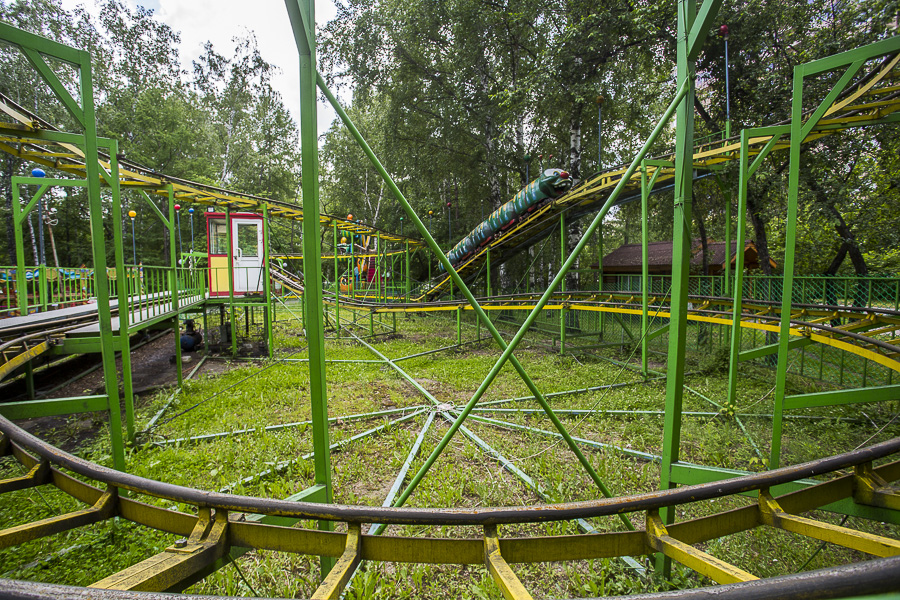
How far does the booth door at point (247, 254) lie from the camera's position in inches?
448

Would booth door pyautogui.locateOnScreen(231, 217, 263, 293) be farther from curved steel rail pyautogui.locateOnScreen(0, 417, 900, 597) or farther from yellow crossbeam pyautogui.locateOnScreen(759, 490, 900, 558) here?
yellow crossbeam pyautogui.locateOnScreen(759, 490, 900, 558)

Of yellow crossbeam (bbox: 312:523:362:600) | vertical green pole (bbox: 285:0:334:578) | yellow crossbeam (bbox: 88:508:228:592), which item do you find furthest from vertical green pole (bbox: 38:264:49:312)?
yellow crossbeam (bbox: 312:523:362:600)

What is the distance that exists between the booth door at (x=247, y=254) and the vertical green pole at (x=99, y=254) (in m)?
8.77

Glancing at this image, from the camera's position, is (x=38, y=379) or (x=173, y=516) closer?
(x=173, y=516)

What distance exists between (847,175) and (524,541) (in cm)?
1264

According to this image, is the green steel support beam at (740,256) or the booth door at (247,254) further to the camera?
the booth door at (247,254)

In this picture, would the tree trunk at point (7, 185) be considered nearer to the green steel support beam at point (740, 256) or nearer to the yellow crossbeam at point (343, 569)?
the yellow crossbeam at point (343, 569)

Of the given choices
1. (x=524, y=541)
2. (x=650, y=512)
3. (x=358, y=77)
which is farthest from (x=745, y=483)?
(x=358, y=77)

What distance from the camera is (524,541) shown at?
1.51 metres

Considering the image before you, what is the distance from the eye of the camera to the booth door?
11391 millimetres

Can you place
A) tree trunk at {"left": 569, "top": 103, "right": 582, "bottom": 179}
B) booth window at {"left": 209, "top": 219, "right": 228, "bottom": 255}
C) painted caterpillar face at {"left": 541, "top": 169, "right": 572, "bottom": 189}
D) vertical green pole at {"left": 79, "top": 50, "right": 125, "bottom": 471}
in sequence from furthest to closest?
tree trunk at {"left": 569, "top": 103, "right": 582, "bottom": 179} < booth window at {"left": 209, "top": 219, "right": 228, "bottom": 255} < painted caterpillar face at {"left": 541, "top": 169, "right": 572, "bottom": 189} < vertical green pole at {"left": 79, "top": 50, "right": 125, "bottom": 471}

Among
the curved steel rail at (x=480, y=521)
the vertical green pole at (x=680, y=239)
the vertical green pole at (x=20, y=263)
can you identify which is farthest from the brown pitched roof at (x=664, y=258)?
the vertical green pole at (x=20, y=263)

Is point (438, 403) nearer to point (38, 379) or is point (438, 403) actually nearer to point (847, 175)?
point (38, 379)

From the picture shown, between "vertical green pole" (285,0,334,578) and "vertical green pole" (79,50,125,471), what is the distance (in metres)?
2.08
